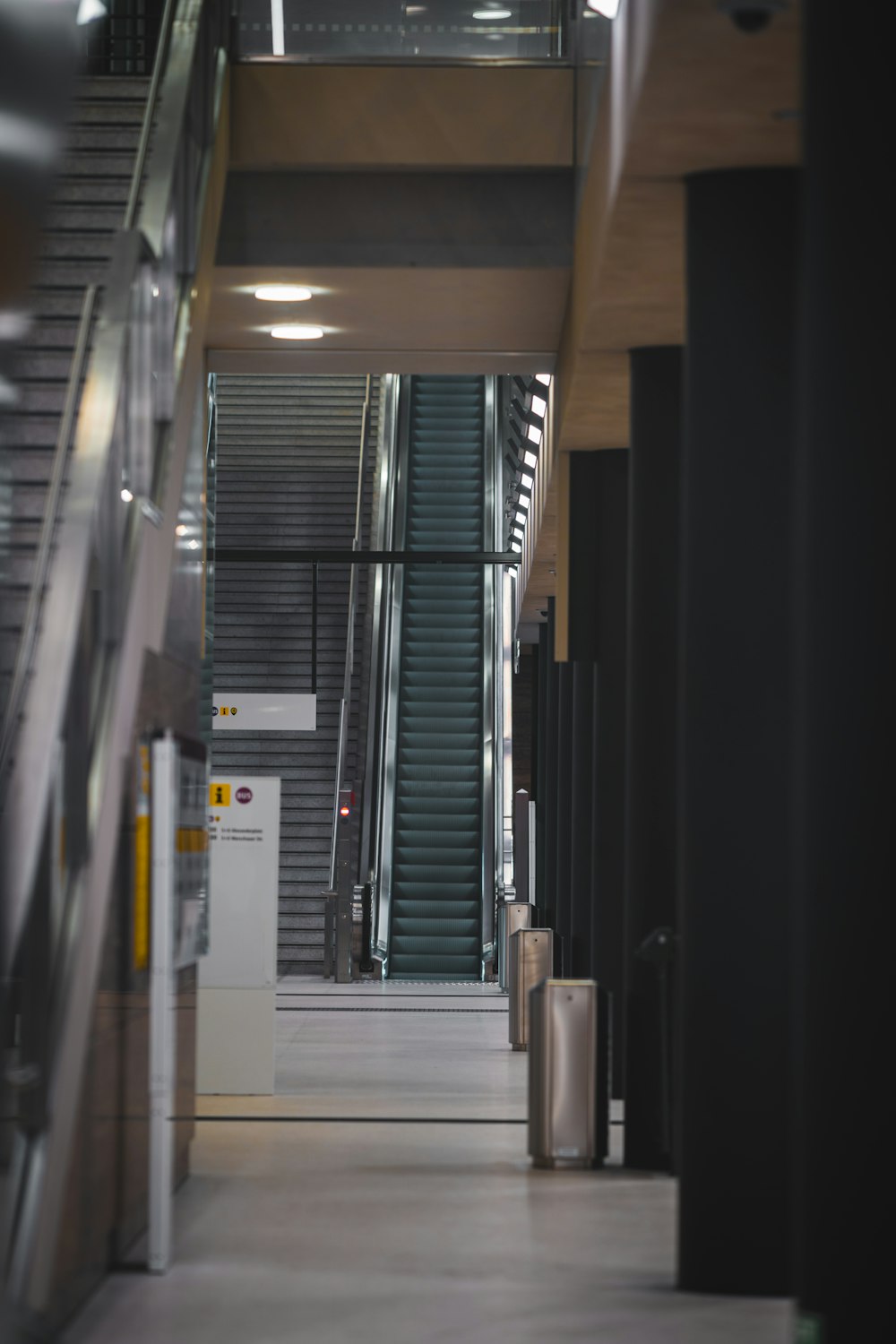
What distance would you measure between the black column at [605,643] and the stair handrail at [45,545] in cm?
437

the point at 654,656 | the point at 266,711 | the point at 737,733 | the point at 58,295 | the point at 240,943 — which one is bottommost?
the point at 240,943

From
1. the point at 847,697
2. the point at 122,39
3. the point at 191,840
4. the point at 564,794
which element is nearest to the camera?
the point at 847,697

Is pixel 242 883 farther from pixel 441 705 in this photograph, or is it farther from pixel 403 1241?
pixel 441 705

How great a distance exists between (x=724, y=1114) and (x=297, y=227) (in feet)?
15.8

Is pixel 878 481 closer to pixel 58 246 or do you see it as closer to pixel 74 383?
pixel 74 383

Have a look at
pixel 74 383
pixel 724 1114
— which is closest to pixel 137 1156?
pixel 724 1114

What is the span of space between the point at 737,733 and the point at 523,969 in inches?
284

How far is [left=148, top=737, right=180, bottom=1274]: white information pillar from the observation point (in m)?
5.62

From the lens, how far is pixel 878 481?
3537mm

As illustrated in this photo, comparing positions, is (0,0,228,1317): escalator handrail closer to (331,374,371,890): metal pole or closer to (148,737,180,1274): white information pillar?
(148,737,180,1274): white information pillar

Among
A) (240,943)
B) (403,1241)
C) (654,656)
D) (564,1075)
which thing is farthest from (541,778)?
(403,1241)

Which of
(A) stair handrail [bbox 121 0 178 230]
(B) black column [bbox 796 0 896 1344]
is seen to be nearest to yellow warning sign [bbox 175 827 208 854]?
(A) stair handrail [bbox 121 0 178 230]

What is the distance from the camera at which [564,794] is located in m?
15.1

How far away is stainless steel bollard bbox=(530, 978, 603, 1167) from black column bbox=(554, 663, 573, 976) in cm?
641
